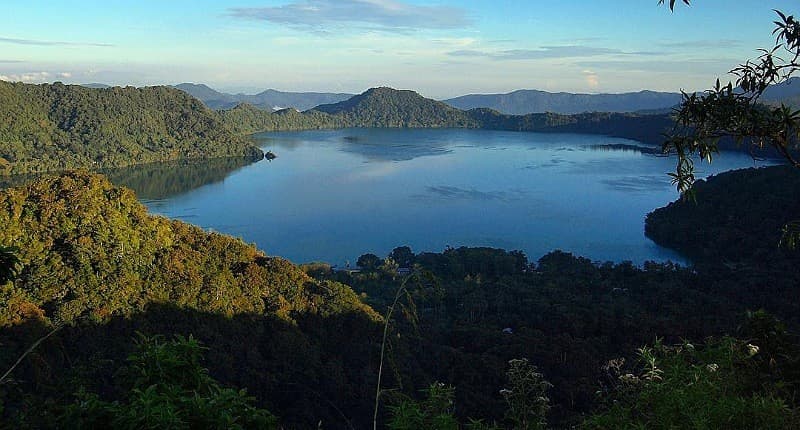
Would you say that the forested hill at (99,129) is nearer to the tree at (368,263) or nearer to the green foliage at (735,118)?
the tree at (368,263)

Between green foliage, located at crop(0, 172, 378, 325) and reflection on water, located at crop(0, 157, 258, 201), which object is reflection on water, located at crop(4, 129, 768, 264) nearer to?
reflection on water, located at crop(0, 157, 258, 201)

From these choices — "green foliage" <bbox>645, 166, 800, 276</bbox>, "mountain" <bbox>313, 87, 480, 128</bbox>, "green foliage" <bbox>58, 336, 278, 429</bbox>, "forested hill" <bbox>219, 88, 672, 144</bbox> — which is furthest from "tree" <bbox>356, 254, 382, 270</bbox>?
"mountain" <bbox>313, 87, 480, 128</bbox>

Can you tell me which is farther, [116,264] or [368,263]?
[368,263]

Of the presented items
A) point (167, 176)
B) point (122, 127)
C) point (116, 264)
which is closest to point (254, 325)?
point (116, 264)

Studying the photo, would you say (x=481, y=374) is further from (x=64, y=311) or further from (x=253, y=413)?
(x=253, y=413)

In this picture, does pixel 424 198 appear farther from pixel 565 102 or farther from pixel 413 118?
pixel 565 102

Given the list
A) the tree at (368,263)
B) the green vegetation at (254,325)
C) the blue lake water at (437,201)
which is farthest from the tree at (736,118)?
the blue lake water at (437,201)
